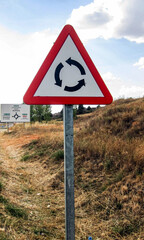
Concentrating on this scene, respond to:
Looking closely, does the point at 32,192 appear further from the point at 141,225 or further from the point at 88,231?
the point at 141,225

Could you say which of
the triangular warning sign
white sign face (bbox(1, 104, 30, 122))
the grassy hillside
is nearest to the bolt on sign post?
the triangular warning sign

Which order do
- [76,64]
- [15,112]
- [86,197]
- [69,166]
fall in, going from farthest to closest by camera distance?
[15,112] → [86,197] → [76,64] → [69,166]

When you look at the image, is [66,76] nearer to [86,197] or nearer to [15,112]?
[86,197]

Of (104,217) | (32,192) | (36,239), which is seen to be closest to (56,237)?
(36,239)

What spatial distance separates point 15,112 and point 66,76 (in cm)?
3220

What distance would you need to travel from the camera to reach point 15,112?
32781 mm

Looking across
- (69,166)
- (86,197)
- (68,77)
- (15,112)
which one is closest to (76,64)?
(68,77)

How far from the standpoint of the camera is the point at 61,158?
677 centimetres

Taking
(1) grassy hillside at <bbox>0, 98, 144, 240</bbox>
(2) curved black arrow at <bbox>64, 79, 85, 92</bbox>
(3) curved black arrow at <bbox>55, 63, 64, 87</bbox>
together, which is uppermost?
(3) curved black arrow at <bbox>55, 63, 64, 87</bbox>

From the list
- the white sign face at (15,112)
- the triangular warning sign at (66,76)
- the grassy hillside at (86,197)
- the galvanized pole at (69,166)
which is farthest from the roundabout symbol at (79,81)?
the white sign face at (15,112)

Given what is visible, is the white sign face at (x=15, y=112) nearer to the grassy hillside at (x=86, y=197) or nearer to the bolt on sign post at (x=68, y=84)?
the grassy hillside at (x=86, y=197)

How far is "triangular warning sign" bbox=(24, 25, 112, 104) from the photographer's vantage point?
201 cm

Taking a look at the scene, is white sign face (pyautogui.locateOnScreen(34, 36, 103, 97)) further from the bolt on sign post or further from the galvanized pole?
the galvanized pole

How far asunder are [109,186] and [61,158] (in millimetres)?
2925
